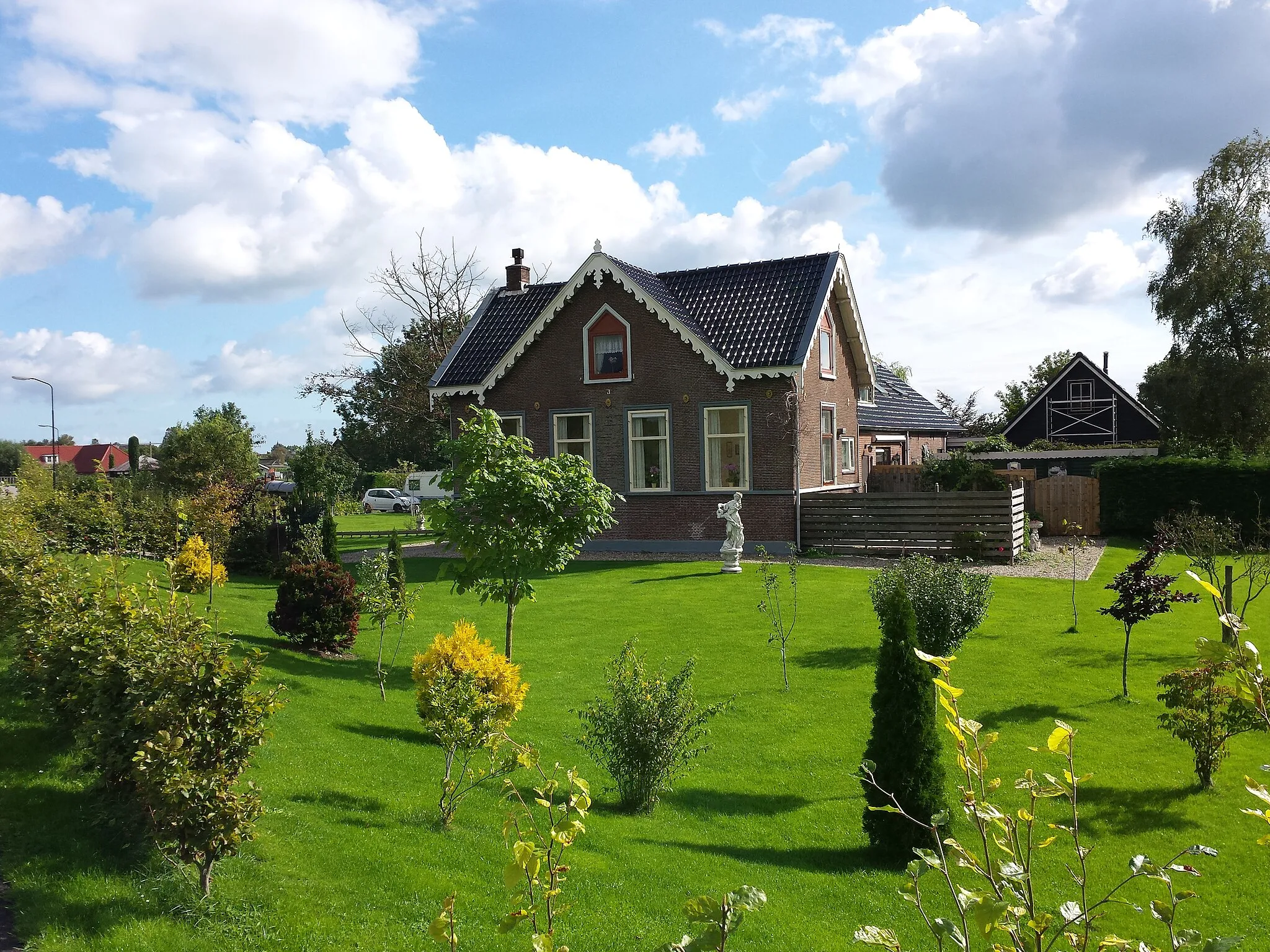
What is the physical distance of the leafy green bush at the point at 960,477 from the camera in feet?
84.4

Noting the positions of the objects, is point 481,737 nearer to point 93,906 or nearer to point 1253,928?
point 93,906

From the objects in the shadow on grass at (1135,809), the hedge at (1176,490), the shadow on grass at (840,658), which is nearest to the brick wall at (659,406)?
the shadow on grass at (840,658)

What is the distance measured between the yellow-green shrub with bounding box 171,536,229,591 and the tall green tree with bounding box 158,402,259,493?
12.8m

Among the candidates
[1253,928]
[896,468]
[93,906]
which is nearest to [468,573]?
[93,906]

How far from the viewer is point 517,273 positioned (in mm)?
31359

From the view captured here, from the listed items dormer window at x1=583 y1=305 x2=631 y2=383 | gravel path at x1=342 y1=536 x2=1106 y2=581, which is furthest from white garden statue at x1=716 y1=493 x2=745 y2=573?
dormer window at x1=583 y1=305 x2=631 y2=383

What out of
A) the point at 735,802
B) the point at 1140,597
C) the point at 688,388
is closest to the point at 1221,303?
the point at 688,388

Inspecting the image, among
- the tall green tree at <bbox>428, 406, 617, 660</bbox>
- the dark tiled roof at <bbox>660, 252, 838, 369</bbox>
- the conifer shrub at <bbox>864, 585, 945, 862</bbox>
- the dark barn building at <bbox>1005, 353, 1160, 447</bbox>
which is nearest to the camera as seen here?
the conifer shrub at <bbox>864, 585, 945, 862</bbox>

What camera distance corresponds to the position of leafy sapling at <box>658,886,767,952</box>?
247 centimetres

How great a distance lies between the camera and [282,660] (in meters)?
13.0

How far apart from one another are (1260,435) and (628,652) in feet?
140

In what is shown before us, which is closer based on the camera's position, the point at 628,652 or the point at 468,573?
the point at 628,652

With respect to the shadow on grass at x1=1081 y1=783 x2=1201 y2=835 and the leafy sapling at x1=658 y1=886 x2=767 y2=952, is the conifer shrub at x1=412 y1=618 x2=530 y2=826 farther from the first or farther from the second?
the shadow on grass at x1=1081 y1=783 x2=1201 y2=835

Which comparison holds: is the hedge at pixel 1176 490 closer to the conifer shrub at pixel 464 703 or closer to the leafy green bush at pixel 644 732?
the leafy green bush at pixel 644 732
